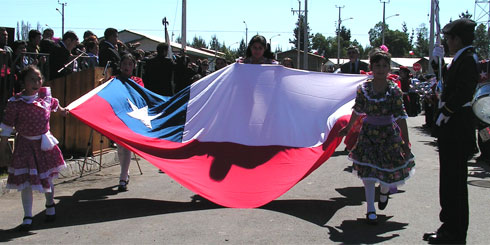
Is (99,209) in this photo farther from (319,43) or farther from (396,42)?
(319,43)

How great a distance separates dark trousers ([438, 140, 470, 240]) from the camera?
4883 mm

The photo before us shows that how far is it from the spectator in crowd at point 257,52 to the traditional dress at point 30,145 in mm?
3097

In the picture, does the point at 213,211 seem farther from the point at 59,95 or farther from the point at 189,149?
the point at 59,95

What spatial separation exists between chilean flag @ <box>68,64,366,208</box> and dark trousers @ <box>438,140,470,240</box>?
1.80 meters

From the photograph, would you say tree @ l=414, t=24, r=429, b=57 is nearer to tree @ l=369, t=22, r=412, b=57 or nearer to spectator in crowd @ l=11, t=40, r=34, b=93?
tree @ l=369, t=22, r=412, b=57

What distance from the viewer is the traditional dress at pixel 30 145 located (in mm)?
5602

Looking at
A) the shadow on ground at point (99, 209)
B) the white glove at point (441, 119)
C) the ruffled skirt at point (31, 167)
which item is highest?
the white glove at point (441, 119)

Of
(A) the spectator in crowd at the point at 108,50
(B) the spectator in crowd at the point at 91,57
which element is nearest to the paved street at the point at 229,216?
(A) the spectator in crowd at the point at 108,50

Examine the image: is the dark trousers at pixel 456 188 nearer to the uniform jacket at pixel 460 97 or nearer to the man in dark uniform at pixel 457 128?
the man in dark uniform at pixel 457 128

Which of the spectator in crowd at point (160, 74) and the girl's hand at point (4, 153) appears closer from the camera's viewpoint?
the girl's hand at point (4, 153)

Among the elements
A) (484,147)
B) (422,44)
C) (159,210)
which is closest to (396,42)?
(422,44)

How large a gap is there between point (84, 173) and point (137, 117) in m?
2.20

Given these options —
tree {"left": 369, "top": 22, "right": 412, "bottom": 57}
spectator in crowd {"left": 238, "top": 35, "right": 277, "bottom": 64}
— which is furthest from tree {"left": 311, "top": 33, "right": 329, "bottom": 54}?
spectator in crowd {"left": 238, "top": 35, "right": 277, "bottom": 64}

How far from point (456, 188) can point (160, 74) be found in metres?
6.26
